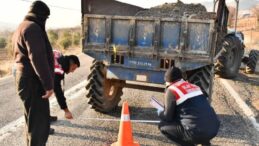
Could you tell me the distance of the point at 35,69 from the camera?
453cm

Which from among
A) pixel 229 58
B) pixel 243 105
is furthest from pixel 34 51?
pixel 229 58

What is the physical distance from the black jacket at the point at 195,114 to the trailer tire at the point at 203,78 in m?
1.90

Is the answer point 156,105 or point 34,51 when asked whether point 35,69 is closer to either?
point 34,51

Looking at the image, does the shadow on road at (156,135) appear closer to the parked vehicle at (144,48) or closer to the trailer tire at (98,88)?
the trailer tire at (98,88)

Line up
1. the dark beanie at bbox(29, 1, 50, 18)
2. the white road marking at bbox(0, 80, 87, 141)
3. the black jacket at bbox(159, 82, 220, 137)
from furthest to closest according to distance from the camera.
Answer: the white road marking at bbox(0, 80, 87, 141) → the black jacket at bbox(159, 82, 220, 137) → the dark beanie at bbox(29, 1, 50, 18)

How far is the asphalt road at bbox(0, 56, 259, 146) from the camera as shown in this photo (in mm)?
6332

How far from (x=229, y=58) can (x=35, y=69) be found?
9044 mm

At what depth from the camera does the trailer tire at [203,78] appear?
277 inches

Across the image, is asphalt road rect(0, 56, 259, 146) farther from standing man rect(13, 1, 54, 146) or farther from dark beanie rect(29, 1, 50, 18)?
dark beanie rect(29, 1, 50, 18)

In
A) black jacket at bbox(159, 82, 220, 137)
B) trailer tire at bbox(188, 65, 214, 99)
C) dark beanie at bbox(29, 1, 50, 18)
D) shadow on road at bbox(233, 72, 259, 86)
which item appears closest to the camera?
dark beanie at bbox(29, 1, 50, 18)

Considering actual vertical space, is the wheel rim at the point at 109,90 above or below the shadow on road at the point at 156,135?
above

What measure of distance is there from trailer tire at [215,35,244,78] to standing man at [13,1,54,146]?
801 centimetres

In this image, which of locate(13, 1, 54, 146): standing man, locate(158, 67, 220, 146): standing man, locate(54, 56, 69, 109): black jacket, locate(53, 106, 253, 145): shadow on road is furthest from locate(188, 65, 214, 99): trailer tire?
locate(13, 1, 54, 146): standing man

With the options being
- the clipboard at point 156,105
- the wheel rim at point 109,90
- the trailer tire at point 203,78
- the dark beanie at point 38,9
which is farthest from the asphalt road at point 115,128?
the dark beanie at point 38,9
